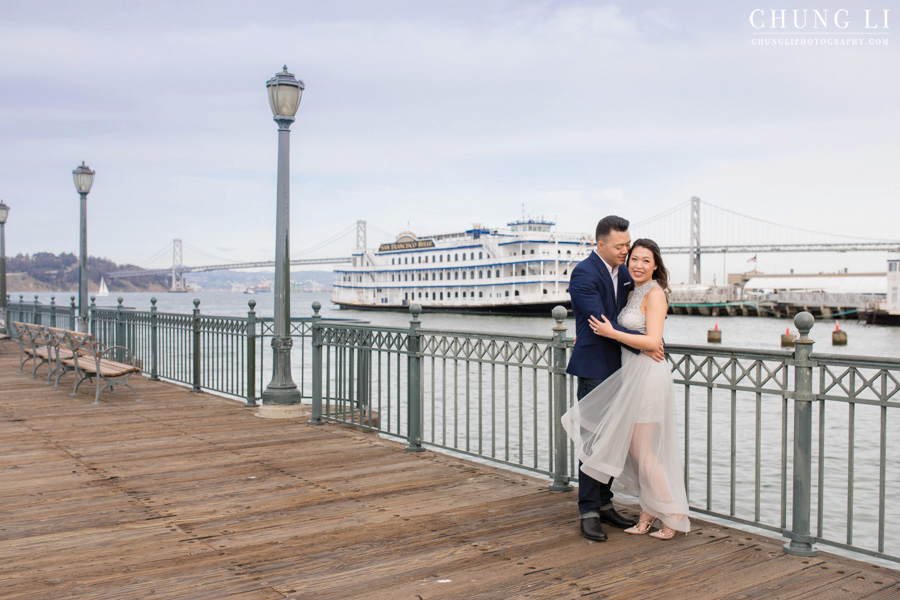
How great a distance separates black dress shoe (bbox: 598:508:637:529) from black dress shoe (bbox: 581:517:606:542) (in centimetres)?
20

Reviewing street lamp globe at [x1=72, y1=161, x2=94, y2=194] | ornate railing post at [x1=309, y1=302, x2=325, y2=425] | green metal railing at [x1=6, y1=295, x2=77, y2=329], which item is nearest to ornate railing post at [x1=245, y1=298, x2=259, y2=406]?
ornate railing post at [x1=309, y1=302, x2=325, y2=425]

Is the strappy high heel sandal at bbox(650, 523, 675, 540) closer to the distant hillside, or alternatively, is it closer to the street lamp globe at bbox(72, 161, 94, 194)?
the street lamp globe at bbox(72, 161, 94, 194)

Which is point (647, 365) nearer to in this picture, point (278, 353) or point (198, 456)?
point (198, 456)

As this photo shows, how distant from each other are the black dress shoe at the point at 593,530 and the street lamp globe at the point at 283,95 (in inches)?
233

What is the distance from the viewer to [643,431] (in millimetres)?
4105

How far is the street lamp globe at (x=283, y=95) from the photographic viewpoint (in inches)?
326

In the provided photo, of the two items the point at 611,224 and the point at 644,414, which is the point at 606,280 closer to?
the point at 611,224

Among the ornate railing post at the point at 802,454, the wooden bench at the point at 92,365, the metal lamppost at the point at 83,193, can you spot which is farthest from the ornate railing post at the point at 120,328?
the ornate railing post at the point at 802,454

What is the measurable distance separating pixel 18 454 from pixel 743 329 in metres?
58.6

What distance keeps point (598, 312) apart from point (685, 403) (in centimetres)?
91

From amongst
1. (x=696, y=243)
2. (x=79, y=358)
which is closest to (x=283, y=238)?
(x=79, y=358)

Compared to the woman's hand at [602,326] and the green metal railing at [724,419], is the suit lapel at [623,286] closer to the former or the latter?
the woman's hand at [602,326]

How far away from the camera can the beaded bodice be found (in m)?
4.09

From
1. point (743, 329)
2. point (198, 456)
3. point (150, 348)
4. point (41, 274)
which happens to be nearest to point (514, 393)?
point (150, 348)
